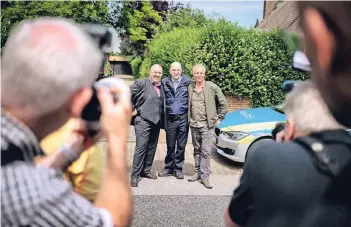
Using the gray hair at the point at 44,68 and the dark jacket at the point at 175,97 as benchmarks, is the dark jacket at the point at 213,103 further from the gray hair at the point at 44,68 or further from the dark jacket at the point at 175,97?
the gray hair at the point at 44,68

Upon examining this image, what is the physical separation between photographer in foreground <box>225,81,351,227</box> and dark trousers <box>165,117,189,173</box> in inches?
187

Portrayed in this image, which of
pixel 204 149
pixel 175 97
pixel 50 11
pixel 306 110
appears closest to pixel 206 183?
pixel 204 149

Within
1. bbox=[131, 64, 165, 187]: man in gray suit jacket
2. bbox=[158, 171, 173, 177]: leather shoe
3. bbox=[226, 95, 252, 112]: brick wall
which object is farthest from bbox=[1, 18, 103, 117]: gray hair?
bbox=[226, 95, 252, 112]: brick wall

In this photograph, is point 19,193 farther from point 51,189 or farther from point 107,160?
point 107,160

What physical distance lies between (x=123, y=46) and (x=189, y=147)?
2795 cm

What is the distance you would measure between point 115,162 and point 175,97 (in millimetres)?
5146

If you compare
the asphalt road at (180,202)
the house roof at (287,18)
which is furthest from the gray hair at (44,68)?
the asphalt road at (180,202)

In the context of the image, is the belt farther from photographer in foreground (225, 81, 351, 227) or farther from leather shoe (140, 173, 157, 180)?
photographer in foreground (225, 81, 351, 227)

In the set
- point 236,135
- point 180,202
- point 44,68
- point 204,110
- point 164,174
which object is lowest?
point 164,174

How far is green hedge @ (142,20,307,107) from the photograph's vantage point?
1077 cm

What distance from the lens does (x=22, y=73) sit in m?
0.96

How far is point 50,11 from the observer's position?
21.8 m

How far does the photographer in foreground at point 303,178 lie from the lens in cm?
134

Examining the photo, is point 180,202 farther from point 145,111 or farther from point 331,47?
point 331,47
